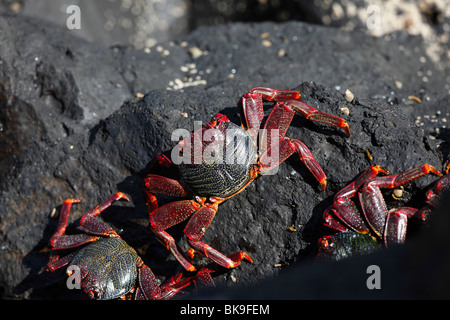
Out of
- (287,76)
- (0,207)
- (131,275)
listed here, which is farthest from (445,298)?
(0,207)

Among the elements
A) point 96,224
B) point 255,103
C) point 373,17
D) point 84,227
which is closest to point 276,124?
point 255,103

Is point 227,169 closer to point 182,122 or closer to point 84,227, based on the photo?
point 182,122

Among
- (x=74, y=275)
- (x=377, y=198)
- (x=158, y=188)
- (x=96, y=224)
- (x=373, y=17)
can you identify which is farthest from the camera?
(x=373, y=17)

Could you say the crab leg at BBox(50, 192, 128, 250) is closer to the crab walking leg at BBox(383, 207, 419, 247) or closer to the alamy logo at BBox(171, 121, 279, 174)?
the alamy logo at BBox(171, 121, 279, 174)

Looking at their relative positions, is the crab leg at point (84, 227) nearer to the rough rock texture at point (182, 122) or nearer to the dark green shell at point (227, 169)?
the rough rock texture at point (182, 122)

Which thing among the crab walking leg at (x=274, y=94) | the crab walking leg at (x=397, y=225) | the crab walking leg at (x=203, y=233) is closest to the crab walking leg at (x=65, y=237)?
the crab walking leg at (x=203, y=233)

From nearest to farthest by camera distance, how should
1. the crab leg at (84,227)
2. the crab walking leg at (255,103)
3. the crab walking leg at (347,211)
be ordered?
the crab walking leg at (347,211), the crab walking leg at (255,103), the crab leg at (84,227)
